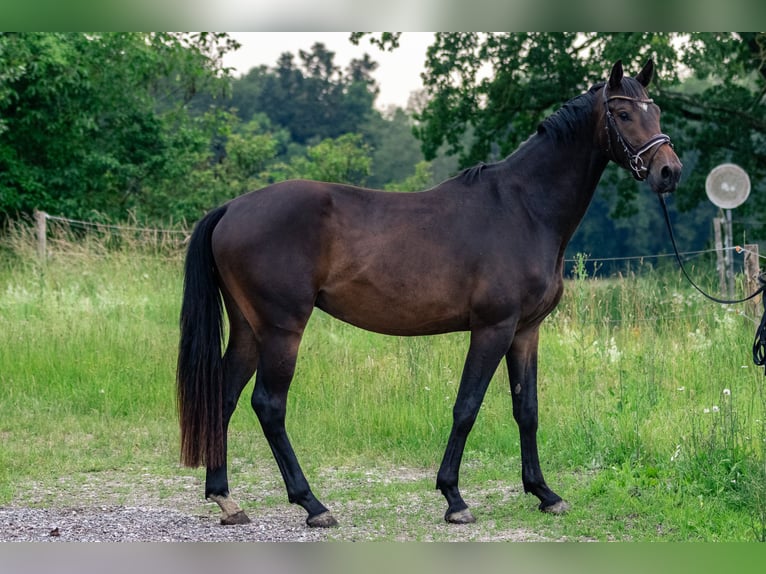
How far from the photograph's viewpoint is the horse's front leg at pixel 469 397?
191 inches

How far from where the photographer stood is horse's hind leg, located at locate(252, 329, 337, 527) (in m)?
4.83

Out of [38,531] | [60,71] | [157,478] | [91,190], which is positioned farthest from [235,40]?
[38,531]

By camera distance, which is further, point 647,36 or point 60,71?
point 60,71

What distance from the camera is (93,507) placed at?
5.27 meters

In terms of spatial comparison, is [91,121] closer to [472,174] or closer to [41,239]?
[41,239]

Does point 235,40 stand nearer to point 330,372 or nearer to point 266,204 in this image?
point 330,372

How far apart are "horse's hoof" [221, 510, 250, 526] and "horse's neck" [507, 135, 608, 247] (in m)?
2.47

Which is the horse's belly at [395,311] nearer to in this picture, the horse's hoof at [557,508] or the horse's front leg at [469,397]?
the horse's front leg at [469,397]

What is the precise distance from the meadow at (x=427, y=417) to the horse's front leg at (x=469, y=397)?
0.18m

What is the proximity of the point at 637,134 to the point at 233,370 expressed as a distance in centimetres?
275

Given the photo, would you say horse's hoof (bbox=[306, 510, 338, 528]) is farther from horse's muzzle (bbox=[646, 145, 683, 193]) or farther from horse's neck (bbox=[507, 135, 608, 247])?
horse's muzzle (bbox=[646, 145, 683, 193])

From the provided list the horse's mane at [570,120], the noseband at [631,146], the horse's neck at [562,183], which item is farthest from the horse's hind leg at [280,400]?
the noseband at [631,146]

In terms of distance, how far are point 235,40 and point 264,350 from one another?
1569cm

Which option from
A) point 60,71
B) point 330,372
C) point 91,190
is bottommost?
point 330,372
